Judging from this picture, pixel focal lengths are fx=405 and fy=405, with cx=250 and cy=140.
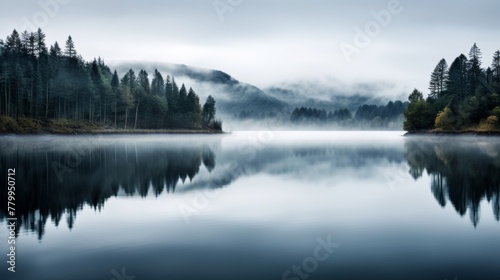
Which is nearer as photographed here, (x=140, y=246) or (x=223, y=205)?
(x=140, y=246)

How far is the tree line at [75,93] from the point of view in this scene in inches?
4321

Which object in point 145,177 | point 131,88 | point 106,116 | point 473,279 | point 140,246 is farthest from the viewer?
point 131,88

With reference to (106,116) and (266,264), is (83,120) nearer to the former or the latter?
(106,116)

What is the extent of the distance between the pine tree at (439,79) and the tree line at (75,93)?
314 ft

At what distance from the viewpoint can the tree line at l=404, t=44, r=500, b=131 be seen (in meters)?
121

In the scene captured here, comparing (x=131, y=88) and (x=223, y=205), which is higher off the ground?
(x=131, y=88)

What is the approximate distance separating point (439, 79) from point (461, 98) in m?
24.1

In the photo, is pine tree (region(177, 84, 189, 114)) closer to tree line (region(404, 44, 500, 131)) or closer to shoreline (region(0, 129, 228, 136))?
shoreline (region(0, 129, 228, 136))

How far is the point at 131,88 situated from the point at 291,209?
474 ft

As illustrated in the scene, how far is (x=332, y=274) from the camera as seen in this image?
1074 cm

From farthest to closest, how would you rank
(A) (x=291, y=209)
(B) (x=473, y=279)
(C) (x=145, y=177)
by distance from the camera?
(C) (x=145, y=177), (A) (x=291, y=209), (B) (x=473, y=279)

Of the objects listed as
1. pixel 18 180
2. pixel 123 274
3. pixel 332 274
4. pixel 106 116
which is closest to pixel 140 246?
pixel 123 274

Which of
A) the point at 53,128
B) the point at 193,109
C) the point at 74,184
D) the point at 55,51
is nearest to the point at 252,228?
the point at 74,184

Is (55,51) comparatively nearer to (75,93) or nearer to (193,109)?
(75,93)
